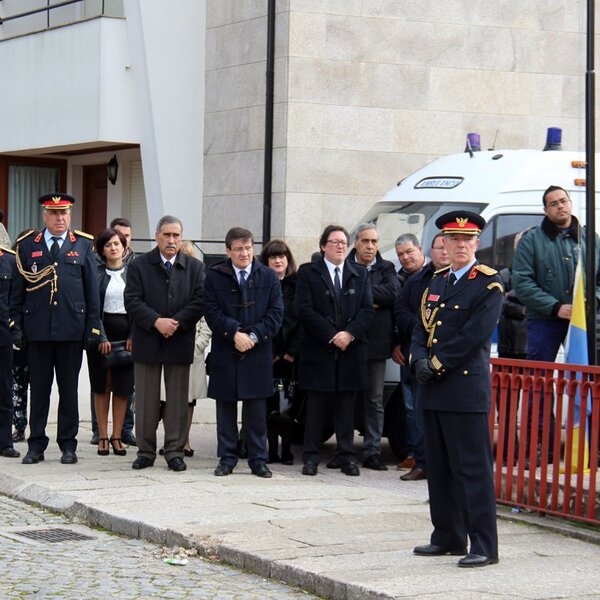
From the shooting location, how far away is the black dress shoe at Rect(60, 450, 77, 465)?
37.6ft

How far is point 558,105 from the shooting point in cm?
2039

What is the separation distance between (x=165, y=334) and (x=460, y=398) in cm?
397

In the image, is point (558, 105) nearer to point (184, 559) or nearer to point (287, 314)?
point (287, 314)

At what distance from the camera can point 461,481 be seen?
7715mm

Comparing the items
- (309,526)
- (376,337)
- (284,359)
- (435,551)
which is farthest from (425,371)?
(284,359)

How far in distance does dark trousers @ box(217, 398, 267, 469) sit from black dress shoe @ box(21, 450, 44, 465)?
153 centimetres

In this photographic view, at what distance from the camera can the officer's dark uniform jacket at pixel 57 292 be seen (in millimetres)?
11352

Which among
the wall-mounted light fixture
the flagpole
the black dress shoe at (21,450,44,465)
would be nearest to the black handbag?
the black dress shoe at (21,450,44,465)

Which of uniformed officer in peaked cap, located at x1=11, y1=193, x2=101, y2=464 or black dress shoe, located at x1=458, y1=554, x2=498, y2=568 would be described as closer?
black dress shoe, located at x1=458, y1=554, x2=498, y2=568

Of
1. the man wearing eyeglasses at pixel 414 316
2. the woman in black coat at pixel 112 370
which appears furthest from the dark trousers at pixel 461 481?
the woman in black coat at pixel 112 370

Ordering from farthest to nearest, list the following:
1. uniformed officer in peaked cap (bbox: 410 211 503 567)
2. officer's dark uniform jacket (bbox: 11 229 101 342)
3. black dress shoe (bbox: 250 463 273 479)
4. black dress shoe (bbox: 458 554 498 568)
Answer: officer's dark uniform jacket (bbox: 11 229 101 342)
black dress shoe (bbox: 250 463 273 479)
uniformed officer in peaked cap (bbox: 410 211 503 567)
black dress shoe (bbox: 458 554 498 568)

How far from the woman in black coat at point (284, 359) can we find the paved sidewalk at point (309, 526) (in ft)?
0.87

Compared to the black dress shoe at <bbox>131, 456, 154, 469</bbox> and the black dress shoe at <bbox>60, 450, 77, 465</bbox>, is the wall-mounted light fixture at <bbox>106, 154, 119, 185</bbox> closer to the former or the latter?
the black dress shoe at <bbox>60, 450, 77, 465</bbox>

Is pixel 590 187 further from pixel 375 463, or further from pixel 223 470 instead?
pixel 223 470
